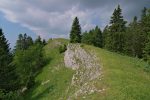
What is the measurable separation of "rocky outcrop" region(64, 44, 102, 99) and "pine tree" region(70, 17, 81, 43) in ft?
86.4

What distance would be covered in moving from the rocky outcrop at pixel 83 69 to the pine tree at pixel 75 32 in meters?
26.3

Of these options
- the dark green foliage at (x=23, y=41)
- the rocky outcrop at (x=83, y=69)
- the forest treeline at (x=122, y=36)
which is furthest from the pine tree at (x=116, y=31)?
the dark green foliage at (x=23, y=41)

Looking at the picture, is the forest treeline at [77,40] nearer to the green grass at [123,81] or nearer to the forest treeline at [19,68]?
the forest treeline at [19,68]

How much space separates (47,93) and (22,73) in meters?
21.9

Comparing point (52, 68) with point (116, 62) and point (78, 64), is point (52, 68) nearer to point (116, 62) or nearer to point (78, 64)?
point (78, 64)

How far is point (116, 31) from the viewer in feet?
261

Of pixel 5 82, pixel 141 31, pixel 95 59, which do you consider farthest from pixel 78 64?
pixel 141 31

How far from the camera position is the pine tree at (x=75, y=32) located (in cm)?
8997

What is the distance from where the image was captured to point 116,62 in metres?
43.6

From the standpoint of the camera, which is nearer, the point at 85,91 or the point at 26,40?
the point at 85,91

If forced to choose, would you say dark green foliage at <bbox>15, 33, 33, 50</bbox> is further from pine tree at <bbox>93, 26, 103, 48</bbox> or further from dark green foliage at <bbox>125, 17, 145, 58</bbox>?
dark green foliage at <bbox>125, 17, 145, 58</bbox>

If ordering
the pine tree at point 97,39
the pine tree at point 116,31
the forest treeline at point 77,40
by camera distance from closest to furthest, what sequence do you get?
the forest treeline at point 77,40 → the pine tree at point 116,31 → the pine tree at point 97,39

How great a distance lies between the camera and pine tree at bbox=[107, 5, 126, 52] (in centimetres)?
7856

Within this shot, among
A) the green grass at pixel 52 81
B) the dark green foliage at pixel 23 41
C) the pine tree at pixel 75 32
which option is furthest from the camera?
the dark green foliage at pixel 23 41
